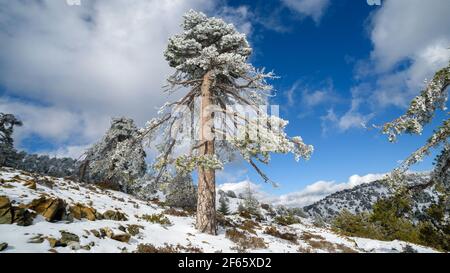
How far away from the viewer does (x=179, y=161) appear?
35.2 feet

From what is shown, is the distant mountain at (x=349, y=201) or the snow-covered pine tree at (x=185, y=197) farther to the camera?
the distant mountain at (x=349, y=201)

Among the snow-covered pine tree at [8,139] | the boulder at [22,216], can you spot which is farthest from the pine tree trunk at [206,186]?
the snow-covered pine tree at [8,139]

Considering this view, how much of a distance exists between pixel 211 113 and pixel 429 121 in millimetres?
8377

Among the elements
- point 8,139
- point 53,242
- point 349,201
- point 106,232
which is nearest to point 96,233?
point 106,232

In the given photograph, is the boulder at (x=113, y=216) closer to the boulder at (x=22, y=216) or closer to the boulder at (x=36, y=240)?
the boulder at (x=22, y=216)

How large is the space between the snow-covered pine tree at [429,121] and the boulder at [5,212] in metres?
11.7

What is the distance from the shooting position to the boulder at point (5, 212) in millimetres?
7634

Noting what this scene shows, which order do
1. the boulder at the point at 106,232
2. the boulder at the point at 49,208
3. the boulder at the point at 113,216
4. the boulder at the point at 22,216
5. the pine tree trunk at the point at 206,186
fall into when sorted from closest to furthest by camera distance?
the boulder at the point at 22,216
the boulder at the point at 106,232
the boulder at the point at 49,208
the boulder at the point at 113,216
the pine tree trunk at the point at 206,186

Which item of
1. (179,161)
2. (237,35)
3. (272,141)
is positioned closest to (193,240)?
(179,161)

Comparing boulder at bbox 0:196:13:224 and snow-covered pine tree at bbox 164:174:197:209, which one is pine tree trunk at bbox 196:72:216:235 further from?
snow-covered pine tree at bbox 164:174:197:209

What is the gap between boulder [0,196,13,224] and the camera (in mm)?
7634

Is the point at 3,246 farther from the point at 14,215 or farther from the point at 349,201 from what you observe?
the point at 349,201
